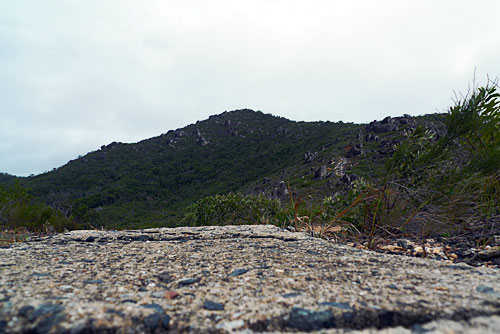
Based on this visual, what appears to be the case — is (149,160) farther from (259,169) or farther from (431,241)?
(431,241)

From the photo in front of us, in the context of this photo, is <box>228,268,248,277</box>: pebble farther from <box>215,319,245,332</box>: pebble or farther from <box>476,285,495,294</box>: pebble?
<box>476,285,495,294</box>: pebble

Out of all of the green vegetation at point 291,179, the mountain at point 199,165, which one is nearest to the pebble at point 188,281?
the green vegetation at point 291,179

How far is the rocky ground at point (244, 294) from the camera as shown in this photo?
0.97m

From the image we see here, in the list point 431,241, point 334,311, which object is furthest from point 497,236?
point 334,311

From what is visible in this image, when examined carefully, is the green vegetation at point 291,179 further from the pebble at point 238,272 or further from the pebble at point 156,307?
the pebble at point 156,307

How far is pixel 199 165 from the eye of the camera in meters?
44.7

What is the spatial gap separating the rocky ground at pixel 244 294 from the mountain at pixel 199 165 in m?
21.1

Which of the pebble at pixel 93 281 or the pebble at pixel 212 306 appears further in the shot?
the pebble at pixel 93 281

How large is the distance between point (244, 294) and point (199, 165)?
44148 mm

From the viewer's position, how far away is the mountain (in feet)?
96.2

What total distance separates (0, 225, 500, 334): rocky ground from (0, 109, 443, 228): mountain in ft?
69.4

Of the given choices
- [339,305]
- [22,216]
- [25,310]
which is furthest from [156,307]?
[22,216]

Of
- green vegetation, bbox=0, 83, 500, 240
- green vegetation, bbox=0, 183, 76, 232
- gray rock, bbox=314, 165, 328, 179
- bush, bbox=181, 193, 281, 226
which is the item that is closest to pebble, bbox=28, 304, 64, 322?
green vegetation, bbox=0, 83, 500, 240

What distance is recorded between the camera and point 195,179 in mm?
41469
